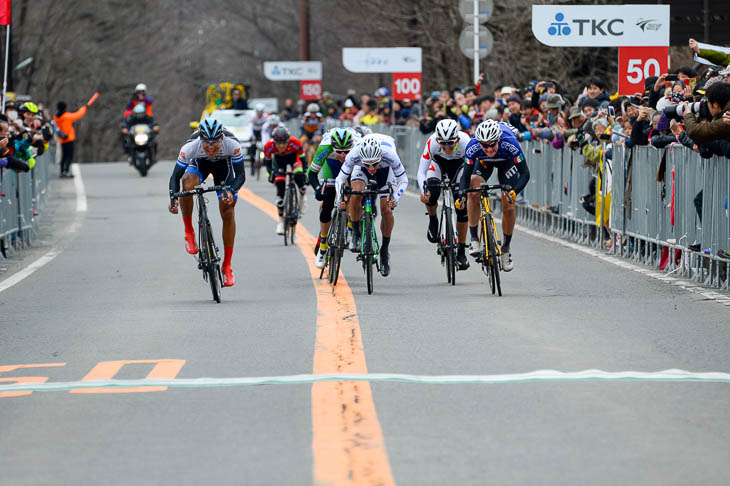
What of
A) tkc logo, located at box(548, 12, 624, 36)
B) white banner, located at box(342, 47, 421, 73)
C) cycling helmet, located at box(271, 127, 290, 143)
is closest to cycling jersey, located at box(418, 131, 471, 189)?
cycling helmet, located at box(271, 127, 290, 143)

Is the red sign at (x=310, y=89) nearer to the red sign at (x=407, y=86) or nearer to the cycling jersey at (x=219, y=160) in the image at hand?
the red sign at (x=407, y=86)

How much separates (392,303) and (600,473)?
6610mm

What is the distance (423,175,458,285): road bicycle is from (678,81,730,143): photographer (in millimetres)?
2520

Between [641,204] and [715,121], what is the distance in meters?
3.56

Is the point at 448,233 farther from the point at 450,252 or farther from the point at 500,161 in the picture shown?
the point at 500,161

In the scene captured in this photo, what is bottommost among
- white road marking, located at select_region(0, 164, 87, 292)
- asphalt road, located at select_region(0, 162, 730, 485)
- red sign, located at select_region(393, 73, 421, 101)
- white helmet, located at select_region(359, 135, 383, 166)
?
white road marking, located at select_region(0, 164, 87, 292)

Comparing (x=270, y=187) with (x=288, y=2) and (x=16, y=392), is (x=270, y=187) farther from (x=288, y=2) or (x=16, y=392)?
(x=288, y=2)

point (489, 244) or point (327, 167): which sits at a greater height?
point (327, 167)

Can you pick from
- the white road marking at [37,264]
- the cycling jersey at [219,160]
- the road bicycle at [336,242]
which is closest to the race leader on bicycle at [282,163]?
the white road marking at [37,264]

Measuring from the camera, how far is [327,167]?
1556 centimetres

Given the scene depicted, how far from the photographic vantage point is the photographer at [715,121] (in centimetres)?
1316

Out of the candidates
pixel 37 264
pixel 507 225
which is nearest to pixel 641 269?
pixel 507 225

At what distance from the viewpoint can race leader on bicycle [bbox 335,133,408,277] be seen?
13914 mm

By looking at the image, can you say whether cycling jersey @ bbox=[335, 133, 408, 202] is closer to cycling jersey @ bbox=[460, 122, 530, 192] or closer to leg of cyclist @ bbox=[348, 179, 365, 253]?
leg of cyclist @ bbox=[348, 179, 365, 253]
